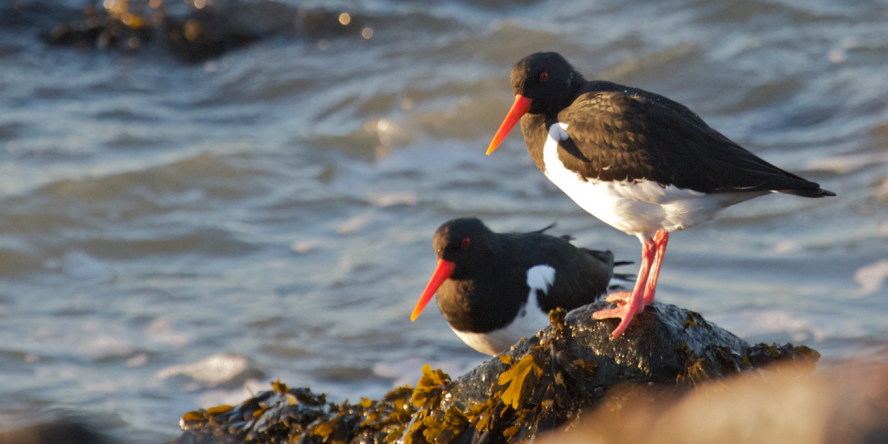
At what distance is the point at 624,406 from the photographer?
288 cm

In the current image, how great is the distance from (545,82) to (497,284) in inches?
50.9

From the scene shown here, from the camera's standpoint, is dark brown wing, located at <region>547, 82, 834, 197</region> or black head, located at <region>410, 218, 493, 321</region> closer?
dark brown wing, located at <region>547, 82, 834, 197</region>

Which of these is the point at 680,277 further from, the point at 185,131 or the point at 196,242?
the point at 185,131

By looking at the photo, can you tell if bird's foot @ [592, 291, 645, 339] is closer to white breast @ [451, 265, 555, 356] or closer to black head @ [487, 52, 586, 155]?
black head @ [487, 52, 586, 155]

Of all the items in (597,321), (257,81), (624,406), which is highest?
(257,81)

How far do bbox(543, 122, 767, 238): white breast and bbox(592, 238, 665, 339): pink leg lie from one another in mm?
156

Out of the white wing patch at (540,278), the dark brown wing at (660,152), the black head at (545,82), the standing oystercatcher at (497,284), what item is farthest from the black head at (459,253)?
the dark brown wing at (660,152)

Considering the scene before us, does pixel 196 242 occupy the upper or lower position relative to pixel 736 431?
upper

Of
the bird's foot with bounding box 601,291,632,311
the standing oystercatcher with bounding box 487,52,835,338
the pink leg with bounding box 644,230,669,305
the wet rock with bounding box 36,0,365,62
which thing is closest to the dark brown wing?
the standing oystercatcher with bounding box 487,52,835,338

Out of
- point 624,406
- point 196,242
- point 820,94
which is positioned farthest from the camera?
point 820,94

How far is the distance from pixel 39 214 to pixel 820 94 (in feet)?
27.3

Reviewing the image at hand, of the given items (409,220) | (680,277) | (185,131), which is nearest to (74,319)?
(409,220)

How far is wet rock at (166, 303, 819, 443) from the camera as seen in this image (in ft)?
9.75

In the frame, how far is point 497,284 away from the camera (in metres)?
4.30
